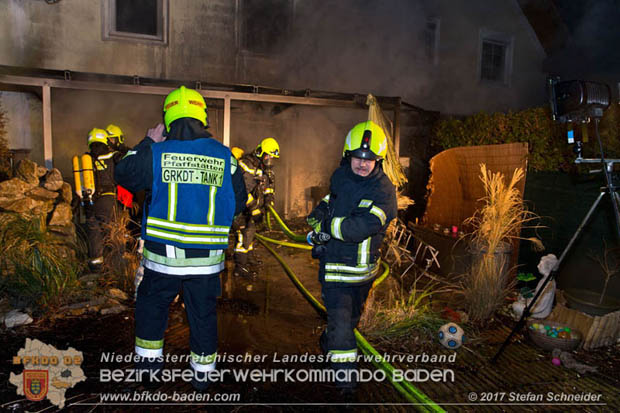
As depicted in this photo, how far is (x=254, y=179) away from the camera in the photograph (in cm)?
623

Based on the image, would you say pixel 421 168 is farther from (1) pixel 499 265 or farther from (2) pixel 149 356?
(2) pixel 149 356

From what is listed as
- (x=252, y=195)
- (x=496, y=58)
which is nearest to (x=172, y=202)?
(x=252, y=195)

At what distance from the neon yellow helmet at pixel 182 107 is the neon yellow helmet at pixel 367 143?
1.18m

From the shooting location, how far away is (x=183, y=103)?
2818 millimetres

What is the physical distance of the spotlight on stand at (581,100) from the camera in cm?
333

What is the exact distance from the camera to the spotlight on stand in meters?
3.33

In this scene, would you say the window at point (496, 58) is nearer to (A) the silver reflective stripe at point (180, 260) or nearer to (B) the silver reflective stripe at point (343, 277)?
(B) the silver reflective stripe at point (343, 277)

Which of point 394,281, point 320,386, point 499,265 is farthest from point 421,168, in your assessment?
point 320,386

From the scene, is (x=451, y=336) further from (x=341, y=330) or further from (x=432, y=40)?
(x=432, y=40)

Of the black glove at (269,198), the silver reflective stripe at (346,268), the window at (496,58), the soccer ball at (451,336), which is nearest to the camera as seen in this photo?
the silver reflective stripe at (346,268)

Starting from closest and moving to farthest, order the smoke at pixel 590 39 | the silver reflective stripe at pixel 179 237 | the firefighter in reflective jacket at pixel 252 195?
the silver reflective stripe at pixel 179 237 < the firefighter in reflective jacket at pixel 252 195 < the smoke at pixel 590 39

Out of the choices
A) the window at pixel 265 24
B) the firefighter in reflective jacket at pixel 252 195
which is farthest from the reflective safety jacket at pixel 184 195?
the window at pixel 265 24

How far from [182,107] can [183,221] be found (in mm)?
822

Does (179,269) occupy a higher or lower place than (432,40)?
lower
